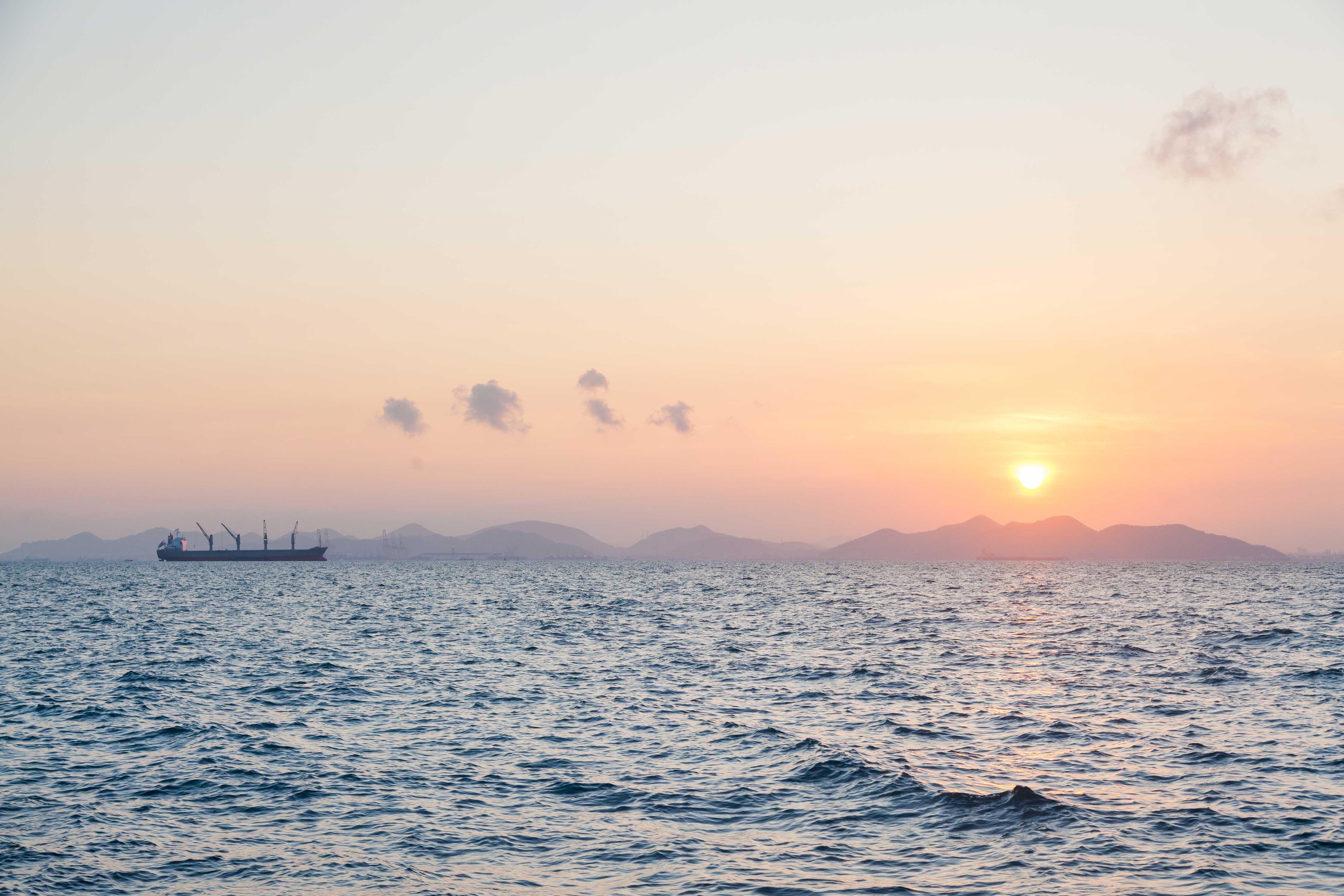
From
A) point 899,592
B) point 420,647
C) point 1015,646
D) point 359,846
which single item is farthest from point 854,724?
point 899,592

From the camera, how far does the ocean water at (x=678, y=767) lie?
19406 millimetres

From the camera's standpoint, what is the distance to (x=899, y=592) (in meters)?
142

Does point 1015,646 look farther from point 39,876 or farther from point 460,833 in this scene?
point 39,876

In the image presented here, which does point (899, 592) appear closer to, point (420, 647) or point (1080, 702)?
point (420, 647)

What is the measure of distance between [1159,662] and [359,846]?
43.0m

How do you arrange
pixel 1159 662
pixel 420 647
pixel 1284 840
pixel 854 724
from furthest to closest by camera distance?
pixel 420 647, pixel 1159 662, pixel 854 724, pixel 1284 840

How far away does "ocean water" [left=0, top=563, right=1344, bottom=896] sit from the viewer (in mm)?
19406

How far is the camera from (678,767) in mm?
27828

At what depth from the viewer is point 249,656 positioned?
56.7m

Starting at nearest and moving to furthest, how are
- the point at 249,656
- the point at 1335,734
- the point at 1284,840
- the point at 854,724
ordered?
the point at 1284,840
the point at 1335,734
the point at 854,724
the point at 249,656

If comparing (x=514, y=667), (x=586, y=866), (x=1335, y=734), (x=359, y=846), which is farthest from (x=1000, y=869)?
(x=514, y=667)

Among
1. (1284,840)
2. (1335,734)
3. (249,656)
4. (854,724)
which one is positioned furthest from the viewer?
(249,656)

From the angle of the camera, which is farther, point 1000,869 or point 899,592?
point 899,592

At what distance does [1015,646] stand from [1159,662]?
10.7m
